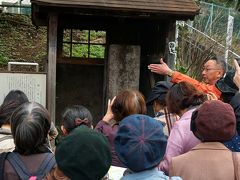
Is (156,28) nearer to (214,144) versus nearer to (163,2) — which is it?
(163,2)

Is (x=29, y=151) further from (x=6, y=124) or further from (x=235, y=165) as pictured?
(x=235, y=165)

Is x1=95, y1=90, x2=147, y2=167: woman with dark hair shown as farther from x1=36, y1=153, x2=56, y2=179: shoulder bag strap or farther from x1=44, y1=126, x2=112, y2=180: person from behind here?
x1=44, y1=126, x2=112, y2=180: person from behind

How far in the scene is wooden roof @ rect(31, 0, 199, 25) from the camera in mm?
6613

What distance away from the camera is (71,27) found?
8711mm

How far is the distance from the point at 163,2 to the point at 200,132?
185 inches

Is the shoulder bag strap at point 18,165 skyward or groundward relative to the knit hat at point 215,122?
groundward

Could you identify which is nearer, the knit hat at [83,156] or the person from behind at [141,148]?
the knit hat at [83,156]

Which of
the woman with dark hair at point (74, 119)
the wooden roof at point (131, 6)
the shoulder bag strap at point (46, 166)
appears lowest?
the shoulder bag strap at point (46, 166)

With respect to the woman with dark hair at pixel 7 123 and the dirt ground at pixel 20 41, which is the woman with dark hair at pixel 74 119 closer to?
the woman with dark hair at pixel 7 123

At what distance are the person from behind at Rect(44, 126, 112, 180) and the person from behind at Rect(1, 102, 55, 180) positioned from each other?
0.45m

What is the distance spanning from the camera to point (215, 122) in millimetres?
2664

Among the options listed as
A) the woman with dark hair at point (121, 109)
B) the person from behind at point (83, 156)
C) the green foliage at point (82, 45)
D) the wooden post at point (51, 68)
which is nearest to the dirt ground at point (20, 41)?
the green foliage at point (82, 45)

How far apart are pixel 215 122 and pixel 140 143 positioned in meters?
0.54

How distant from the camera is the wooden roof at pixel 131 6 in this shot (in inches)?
A: 260
